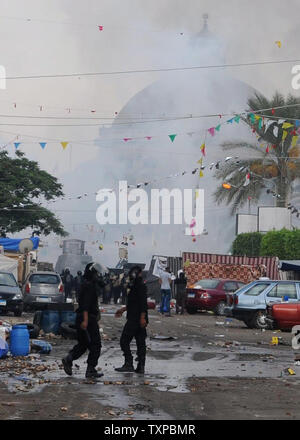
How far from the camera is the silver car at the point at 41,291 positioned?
1335 inches

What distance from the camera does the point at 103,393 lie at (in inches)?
473

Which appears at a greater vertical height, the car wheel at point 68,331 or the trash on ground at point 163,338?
the car wheel at point 68,331

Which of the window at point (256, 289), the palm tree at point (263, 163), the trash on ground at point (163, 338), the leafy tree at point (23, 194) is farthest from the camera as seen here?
the leafy tree at point (23, 194)

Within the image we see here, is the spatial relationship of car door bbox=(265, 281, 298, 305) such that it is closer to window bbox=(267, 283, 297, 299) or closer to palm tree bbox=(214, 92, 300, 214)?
window bbox=(267, 283, 297, 299)

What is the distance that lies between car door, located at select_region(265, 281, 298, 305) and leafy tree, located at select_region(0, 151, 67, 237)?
119 feet

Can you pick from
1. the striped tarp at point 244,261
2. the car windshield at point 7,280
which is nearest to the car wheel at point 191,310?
the striped tarp at point 244,261

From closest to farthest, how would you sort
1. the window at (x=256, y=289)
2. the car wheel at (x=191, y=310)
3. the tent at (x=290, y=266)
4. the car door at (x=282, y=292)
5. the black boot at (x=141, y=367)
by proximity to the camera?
the black boot at (x=141, y=367)
the car door at (x=282, y=292)
the window at (x=256, y=289)
the car wheel at (x=191, y=310)
the tent at (x=290, y=266)

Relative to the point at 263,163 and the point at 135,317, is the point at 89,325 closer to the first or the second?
the point at 135,317

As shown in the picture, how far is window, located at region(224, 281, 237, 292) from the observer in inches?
1483

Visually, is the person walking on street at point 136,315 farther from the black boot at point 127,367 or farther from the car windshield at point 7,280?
the car windshield at point 7,280

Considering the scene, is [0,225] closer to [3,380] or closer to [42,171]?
[42,171]

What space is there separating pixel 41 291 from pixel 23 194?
30866mm
